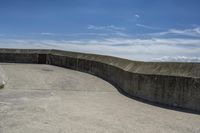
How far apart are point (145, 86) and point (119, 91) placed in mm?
2079

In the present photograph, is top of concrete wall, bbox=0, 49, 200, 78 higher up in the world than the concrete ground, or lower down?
higher up

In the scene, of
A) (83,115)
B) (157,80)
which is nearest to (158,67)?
(157,80)

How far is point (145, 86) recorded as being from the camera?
9.16 metres

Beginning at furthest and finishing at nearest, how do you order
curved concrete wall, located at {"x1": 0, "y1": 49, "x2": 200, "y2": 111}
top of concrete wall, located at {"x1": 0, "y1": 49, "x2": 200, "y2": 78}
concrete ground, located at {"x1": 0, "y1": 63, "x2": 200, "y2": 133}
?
top of concrete wall, located at {"x1": 0, "y1": 49, "x2": 200, "y2": 78} < curved concrete wall, located at {"x1": 0, "y1": 49, "x2": 200, "y2": 111} < concrete ground, located at {"x1": 0, "y1": 63, "x2": 200, "y2": 133}

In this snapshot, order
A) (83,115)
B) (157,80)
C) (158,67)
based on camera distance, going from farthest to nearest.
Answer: (158,67)
(157,80)
(83,115)

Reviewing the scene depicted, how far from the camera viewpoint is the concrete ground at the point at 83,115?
18.0 feet

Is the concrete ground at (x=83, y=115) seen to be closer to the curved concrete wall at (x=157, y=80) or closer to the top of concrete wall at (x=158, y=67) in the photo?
the curved concrete wall at (x=157, y=80)

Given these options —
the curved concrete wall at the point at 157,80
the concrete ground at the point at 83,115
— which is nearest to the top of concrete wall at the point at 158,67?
the curved concrete wall at the point at 157,80

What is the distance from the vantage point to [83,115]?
6625 mm

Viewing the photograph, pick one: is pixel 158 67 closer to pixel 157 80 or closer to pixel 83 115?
pixel 157 80

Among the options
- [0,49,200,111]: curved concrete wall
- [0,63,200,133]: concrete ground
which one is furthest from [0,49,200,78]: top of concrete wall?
[0,63,200,133]: concrete ground

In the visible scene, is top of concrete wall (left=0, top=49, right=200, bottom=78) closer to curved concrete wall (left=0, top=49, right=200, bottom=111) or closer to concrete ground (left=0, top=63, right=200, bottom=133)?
curved concrete wall (left=0, top=49, right=200, bottom=111)

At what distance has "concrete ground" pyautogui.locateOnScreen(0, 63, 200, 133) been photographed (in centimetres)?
548

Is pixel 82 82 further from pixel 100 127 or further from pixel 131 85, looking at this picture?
pixel 100 127
